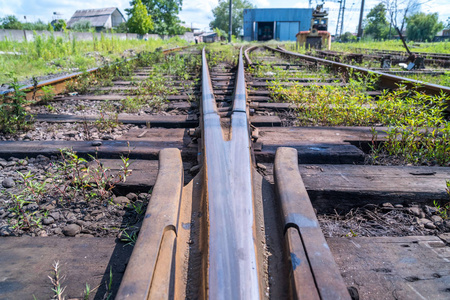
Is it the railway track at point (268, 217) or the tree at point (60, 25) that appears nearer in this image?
the railway track at point (268, 217)

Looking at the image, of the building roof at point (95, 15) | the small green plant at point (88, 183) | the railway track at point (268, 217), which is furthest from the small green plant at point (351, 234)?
the building roof at point (95, 15)

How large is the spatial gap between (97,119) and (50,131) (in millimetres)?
404

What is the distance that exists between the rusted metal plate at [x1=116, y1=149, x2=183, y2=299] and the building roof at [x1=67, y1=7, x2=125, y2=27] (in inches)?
2794

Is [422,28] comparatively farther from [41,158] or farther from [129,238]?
[129,238]

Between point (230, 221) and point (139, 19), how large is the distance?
54460 mm

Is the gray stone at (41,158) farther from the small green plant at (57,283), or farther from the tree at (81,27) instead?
the tree at (81,27)

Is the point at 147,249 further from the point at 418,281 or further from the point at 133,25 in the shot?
the point at 133,25

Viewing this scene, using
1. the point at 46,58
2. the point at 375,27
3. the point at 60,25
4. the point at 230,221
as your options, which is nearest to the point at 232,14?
the point at 375,27

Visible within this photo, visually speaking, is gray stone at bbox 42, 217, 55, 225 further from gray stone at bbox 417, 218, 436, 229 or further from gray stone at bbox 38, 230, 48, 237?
gray stone at bbox 417, 218, 436, 229

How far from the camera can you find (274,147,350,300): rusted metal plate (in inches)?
31.7

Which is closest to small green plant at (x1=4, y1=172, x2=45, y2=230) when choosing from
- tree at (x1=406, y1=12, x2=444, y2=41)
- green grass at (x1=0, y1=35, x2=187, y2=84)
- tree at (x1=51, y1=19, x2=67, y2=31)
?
green grass at (x1=0, y1=35, x2=187, y2=84)

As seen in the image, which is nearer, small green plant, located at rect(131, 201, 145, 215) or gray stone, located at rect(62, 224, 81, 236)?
gray stone, located at rect(62, 224, 81, 236)

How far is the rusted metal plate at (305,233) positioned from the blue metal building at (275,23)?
168 feet

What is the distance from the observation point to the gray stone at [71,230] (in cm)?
135
